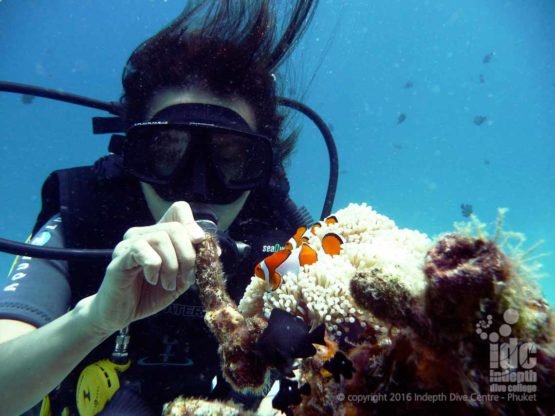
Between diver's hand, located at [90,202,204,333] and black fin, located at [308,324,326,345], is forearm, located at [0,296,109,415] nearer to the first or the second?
diver's hand, located at [90,202,204,333]

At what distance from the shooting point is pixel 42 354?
69.8 inches

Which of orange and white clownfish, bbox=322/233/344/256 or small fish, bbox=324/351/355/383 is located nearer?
small fish, bbox=324/351/355/383

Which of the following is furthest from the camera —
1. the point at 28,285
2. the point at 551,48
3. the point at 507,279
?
the point at 551,48

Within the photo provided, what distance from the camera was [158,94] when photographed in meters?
2.92

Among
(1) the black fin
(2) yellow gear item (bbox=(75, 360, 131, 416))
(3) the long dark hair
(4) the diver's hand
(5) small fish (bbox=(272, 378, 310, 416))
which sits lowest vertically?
(2) yellow gear item (bbox=(75, 360, 131, 416))

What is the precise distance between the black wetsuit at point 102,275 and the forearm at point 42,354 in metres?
0.54

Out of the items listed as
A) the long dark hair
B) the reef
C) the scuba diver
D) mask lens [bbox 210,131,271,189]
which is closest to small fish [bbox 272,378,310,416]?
the reef

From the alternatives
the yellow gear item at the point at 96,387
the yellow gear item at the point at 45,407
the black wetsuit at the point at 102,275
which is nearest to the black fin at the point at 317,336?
the black wetsuit at the point at 102,275

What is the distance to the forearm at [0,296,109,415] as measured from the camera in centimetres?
178

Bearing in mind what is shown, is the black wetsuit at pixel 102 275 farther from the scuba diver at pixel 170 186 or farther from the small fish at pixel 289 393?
the small fish at pixel 289 393

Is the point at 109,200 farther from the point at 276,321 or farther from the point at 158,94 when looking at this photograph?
the point at 276,321

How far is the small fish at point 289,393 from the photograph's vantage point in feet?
3.06

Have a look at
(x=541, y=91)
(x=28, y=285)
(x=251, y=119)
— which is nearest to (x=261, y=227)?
(x=251, y=119)

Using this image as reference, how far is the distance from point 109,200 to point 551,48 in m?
53.0
